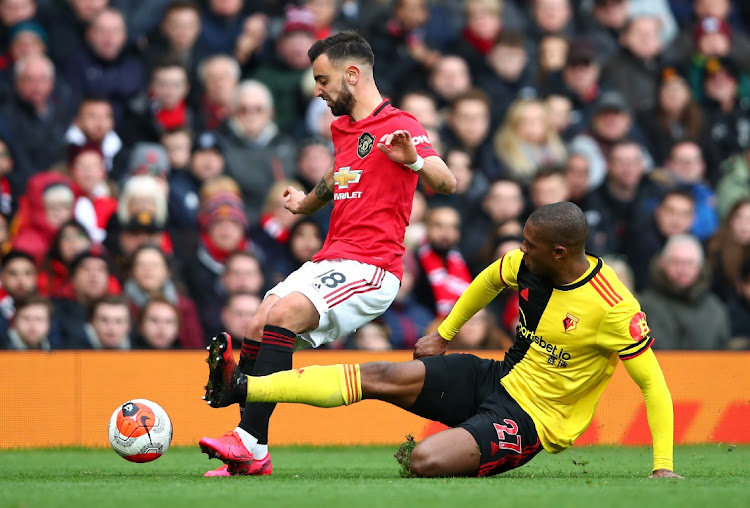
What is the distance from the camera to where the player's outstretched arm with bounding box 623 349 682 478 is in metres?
5.95

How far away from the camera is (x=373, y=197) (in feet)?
21.4

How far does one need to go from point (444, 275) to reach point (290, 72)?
2.83 m

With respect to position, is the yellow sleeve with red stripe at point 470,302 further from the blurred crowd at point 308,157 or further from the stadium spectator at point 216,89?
the stadium spectator at point 216,89

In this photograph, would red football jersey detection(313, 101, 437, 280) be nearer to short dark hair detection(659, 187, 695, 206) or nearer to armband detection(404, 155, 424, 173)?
armband detection(404, 155, 424, 173)

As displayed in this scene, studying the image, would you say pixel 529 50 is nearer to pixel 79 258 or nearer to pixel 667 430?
pixel 79 258

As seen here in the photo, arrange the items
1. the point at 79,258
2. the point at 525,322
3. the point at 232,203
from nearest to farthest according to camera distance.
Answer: the point at 525,322, the point at 79,258, the point at 232,203

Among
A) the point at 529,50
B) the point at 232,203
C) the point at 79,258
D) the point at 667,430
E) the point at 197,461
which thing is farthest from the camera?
the point at 529,50

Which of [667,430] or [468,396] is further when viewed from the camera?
[468,396]

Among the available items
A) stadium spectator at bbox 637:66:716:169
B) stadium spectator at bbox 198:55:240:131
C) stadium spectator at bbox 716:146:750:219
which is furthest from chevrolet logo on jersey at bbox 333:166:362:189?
stadium spectator at bbox 637:66:716:169

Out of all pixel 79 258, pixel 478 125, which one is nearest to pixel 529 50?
pixel 478 125

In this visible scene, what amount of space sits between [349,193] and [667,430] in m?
2.19

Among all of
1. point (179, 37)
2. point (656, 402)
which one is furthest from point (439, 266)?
point (656, 402)

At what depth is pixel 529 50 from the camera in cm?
1287

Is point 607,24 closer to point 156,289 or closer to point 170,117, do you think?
point 170,117
